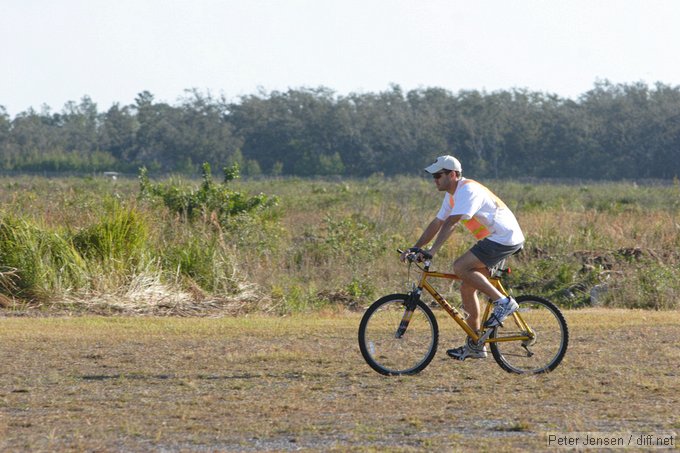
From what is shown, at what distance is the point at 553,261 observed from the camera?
A: 2119 cm

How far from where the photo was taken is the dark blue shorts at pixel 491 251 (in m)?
9.96

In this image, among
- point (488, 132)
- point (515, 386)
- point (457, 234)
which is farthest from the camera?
point (488, 132)

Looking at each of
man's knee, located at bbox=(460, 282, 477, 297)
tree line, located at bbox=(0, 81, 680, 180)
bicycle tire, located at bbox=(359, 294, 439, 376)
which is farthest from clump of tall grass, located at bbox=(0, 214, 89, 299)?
tree line, located at bbox=(0, 81, 680, 180)

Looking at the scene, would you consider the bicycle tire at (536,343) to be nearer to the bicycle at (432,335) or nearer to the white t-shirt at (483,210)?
the bicycle at (432,335)

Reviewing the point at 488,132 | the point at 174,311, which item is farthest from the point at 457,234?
the point at 488,132

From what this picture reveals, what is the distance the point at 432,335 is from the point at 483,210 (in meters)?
1.27

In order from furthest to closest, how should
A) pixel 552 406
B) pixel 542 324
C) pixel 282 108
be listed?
pixel 282 108, pixel 542 324, pixel 552 406

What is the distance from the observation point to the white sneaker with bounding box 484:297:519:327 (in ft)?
33.0

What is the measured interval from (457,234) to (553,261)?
3293mm

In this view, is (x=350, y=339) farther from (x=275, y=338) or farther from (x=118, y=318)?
(x=118, y=318)

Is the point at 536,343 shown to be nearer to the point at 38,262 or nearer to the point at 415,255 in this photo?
the point at 415,255

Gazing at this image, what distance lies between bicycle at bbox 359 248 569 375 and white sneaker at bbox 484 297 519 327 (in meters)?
0.11

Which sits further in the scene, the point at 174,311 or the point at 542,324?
the point at 174,311

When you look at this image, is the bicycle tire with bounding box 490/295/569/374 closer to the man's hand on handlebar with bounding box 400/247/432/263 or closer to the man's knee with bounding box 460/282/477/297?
the man's knee with bounding box 460/282/477/297
